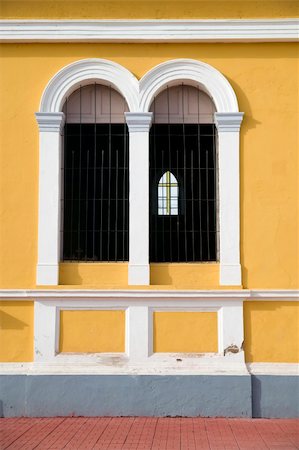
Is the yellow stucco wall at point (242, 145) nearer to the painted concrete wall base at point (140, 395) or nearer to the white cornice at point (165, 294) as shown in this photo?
the white cornice at point (165, 294)

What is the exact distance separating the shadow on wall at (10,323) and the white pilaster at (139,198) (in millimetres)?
1524

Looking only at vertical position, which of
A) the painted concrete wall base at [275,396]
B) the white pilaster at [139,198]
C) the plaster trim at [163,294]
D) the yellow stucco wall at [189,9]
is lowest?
the painted concrete wall base at [275,396]

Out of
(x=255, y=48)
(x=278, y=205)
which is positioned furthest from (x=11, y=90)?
(x=278, y=205)

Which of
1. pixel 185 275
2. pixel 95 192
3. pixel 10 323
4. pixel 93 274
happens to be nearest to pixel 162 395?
pixel 185 275

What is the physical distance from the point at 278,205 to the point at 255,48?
215cm

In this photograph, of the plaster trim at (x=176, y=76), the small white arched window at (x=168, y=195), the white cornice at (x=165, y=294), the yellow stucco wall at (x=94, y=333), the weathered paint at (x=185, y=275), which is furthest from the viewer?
the small white arched window at (x=168, y=195)

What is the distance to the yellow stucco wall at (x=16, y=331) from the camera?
8383mm

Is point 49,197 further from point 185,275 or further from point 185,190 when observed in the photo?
point 185,275

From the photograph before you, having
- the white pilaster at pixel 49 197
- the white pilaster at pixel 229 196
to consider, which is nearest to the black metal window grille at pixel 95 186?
the white pilaster at pixel 49 197

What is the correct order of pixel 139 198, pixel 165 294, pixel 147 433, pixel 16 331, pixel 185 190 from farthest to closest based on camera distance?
pixel 185 190
pixel 139 198
pixel 16 331
pixel 165 294
pixel 147 433

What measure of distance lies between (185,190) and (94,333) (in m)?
2.27

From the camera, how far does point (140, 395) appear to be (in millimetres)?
8117

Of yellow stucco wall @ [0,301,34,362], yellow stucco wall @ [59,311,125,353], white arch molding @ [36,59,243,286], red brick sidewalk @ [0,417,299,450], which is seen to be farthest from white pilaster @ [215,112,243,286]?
yellow stucco wall @ [0,301,34,362]

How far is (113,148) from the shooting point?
29.0 ft
